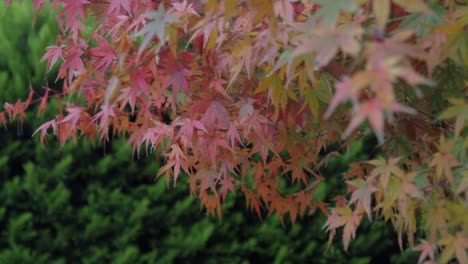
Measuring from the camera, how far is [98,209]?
3566 millimetres

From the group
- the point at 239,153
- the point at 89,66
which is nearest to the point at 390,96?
the point at 239,153

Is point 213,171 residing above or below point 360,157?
above

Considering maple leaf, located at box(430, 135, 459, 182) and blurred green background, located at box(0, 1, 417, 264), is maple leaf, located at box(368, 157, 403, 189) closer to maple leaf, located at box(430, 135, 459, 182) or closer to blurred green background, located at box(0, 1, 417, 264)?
maple leaf, located at box(430, 135, 459, 182)

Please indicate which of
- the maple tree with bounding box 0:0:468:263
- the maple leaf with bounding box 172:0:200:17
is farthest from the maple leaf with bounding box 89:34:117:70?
the maple leaf with bounding box 172:0:200:17

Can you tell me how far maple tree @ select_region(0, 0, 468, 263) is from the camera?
1.01 metres

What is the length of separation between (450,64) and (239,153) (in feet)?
2.60

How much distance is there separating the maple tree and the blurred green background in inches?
40.2

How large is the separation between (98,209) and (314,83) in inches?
94.5

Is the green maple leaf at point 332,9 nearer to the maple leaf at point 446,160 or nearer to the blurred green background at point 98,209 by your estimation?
the maple leaf at point 446,160

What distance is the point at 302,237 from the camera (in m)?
3.81

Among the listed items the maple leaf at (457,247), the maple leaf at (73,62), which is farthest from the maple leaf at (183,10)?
the maple leaf at (457,247)

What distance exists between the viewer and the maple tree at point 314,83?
1.01m

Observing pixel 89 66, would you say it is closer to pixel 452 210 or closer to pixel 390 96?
pixel 452 210

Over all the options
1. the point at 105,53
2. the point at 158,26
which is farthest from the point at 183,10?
the point at 105,53
